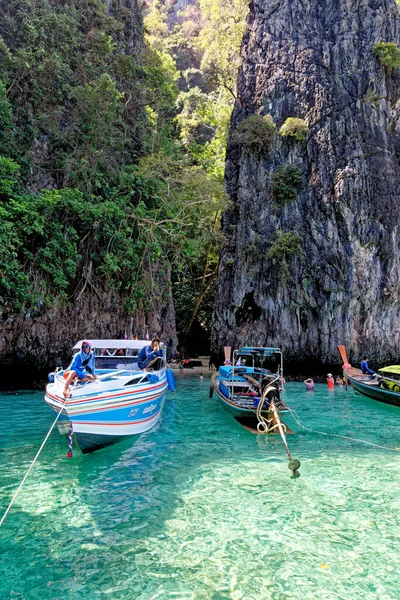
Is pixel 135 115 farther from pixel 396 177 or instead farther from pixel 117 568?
pixel 117 568

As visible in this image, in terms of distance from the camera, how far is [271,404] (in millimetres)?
10039

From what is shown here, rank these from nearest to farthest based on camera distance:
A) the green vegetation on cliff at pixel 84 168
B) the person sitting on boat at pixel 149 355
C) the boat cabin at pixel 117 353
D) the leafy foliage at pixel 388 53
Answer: the person sitting on boat at pixel 149 355
the boat cabin at pixel 117 353
the green vegetation on cliff at pixel 84 168
the leafy foliage at pixel 388 53

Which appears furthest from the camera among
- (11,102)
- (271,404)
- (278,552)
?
(11,102)

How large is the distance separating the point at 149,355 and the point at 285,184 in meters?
18.4

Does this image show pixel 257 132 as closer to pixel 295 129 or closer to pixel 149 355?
pixel 295 129

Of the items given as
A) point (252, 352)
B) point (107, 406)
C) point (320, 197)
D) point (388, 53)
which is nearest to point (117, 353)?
point (107, 406)

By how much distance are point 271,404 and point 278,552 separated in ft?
17.6

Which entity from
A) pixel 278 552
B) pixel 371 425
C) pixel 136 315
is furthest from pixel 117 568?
pixel 136 315

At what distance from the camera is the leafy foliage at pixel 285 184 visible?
84.2ft

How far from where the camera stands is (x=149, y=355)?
11.4m

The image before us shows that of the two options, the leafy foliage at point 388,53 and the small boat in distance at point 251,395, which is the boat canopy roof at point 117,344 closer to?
the small boat in distance at point 251,395

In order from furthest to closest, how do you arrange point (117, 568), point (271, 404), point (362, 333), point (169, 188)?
point (362, 333) < point (169, 188) < point (271, 404) < point (117, 568)

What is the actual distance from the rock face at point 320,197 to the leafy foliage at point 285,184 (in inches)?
14.8

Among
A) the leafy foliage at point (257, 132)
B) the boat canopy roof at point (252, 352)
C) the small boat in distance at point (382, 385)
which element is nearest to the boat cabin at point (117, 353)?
the boat canopy roof at point (252, 352)
